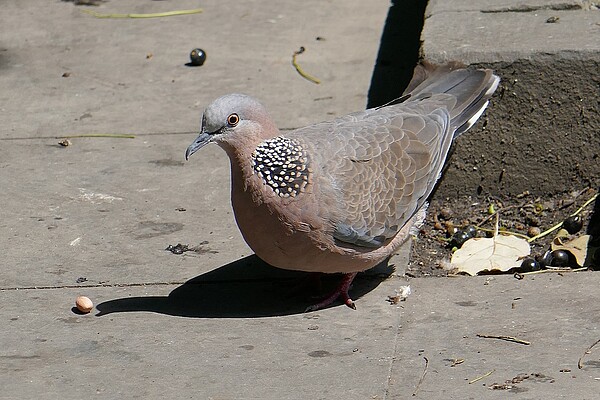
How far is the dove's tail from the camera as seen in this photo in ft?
17.7

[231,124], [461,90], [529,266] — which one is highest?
[231,124]

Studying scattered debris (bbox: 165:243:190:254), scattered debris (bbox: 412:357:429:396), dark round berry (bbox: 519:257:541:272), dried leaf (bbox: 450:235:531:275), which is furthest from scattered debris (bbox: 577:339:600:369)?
scattered debris (bbox: 165:243:190:254)

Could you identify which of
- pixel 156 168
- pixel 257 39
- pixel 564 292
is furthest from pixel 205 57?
pixel 564 292

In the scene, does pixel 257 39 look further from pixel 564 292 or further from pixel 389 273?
pixel 564 292

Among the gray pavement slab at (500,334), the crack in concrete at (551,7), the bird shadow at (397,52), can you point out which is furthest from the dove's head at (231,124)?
the crack in concrete at (551,7)

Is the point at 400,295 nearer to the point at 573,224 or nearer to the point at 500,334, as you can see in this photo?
the point at 500,334

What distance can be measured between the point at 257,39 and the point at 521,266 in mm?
3627

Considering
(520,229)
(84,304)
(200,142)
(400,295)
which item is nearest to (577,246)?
(520,229)

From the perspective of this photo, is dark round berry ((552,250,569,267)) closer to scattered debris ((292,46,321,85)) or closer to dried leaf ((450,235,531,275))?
dried leaf ((450,235,531,275))

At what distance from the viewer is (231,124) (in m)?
4.44

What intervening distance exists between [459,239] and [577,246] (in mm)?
602

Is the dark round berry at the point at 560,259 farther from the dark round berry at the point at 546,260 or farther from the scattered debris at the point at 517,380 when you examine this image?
the scattered debris at the point at 517,380

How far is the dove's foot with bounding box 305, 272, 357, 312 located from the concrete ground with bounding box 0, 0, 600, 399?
5 centimetres

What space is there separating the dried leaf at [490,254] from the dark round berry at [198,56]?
2.95 m
